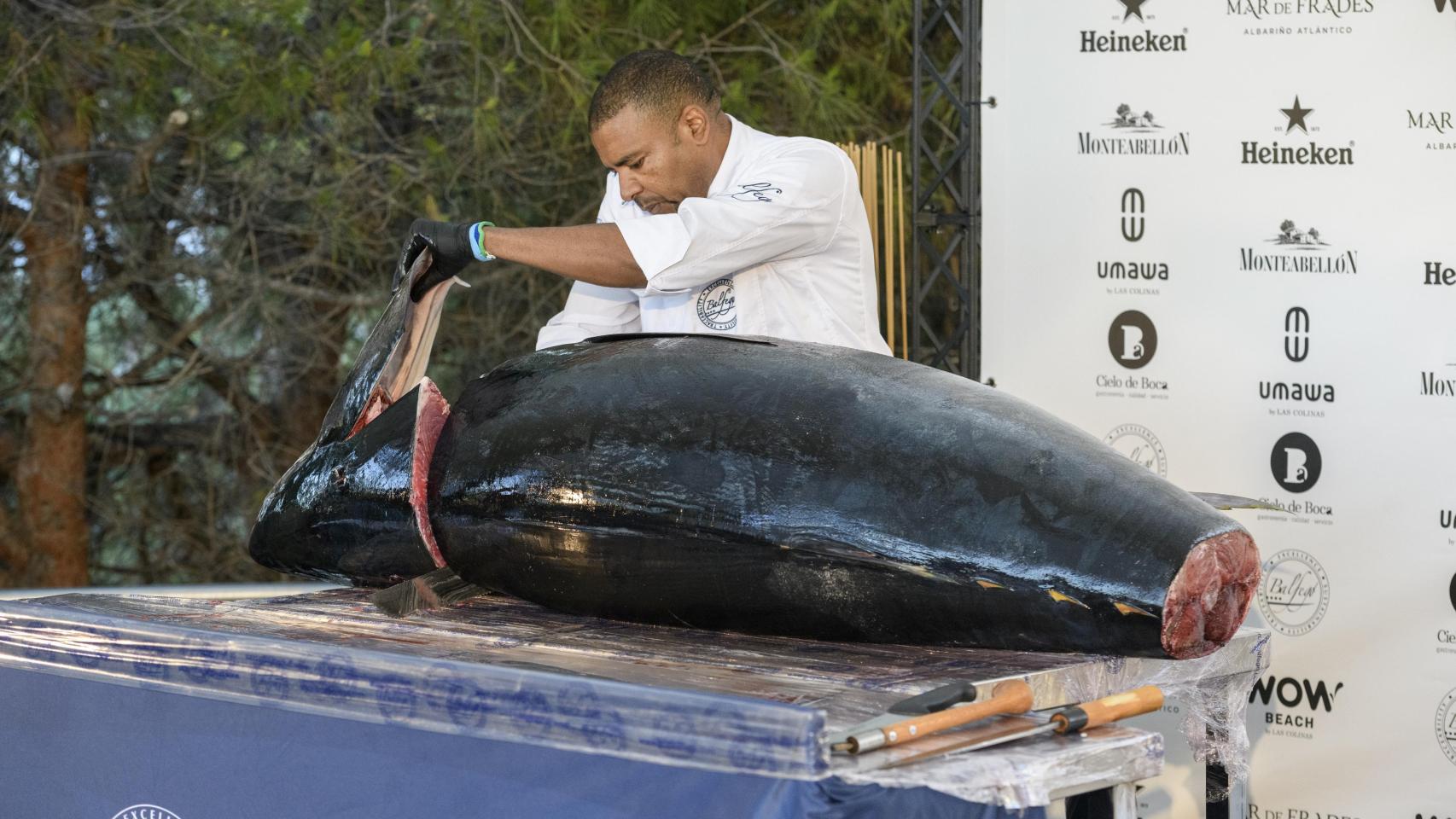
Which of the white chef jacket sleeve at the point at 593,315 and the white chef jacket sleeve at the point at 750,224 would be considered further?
the white chef jacket sleeve at the point at 593,315

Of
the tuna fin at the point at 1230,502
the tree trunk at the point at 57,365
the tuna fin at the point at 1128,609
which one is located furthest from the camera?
the tree trunk at the point at 57,365

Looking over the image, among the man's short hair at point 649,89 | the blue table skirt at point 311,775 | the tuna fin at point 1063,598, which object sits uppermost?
the man's short hair at point 649,89

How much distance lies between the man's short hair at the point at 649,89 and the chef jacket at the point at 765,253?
0.12 metres

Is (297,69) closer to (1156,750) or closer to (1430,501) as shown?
(1430,501)

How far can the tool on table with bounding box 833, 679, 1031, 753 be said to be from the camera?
57.4 inches

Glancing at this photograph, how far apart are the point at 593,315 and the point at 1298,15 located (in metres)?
2.09

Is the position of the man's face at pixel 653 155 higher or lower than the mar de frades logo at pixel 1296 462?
higher

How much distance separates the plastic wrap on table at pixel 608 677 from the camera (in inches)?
58.1

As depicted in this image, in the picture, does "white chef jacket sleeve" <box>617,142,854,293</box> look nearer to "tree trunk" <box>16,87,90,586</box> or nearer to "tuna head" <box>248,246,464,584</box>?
"tuna head" <box>248,246,464,584</box>

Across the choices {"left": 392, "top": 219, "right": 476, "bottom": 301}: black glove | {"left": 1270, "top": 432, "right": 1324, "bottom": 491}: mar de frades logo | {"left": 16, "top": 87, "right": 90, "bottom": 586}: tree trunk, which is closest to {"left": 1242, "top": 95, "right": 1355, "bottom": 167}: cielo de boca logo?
{"left": 1270, "top": 432, "right": 1324, "bottom": 491}: mar de frades logo

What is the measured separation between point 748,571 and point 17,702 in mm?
1137

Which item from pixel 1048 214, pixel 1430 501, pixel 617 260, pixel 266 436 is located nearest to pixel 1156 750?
pixel 617 260

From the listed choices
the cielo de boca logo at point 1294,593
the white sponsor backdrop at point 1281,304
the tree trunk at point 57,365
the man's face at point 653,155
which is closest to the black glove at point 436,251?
the man's face at point 653,155

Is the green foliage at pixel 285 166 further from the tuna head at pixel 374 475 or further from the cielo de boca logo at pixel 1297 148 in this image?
the tuna head at pixel 374 475
